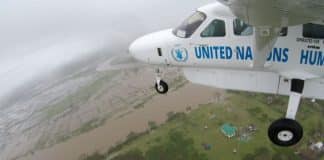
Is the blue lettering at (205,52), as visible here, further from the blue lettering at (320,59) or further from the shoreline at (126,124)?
the shoreline at (126,124)

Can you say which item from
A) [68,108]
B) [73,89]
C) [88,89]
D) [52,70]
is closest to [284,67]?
[68,108]

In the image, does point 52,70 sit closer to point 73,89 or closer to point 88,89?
point 73,89

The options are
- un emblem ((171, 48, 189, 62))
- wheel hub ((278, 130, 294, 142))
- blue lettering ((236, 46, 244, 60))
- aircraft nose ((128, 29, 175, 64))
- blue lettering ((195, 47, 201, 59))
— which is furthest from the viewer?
aircraft nose ((128, 29, 175, 64))

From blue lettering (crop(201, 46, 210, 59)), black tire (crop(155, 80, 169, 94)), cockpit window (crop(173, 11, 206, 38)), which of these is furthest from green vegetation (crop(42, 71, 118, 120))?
blue lettering (crop(201, 46, 210, 59))

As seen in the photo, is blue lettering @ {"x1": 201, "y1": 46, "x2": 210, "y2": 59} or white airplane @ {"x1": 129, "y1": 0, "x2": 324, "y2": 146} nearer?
white airplane @ {"x1": 129, "y1": 0, "x2": 324, "y2": 146}

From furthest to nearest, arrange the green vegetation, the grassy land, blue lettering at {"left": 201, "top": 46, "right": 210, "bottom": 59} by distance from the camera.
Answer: the green vegetation
the grassy land
blue lettering at {"left": 201, "top": 46, "right": 210, "bottom": 59}

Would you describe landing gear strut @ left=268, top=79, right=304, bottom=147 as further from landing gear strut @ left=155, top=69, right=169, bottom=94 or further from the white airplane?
landing gear strut @ left=155, top=69, right=169, bottom=94
